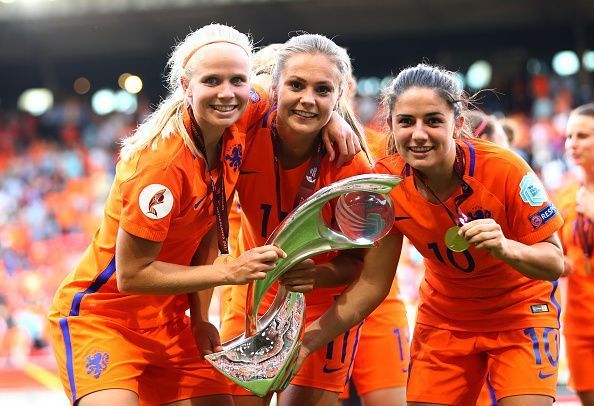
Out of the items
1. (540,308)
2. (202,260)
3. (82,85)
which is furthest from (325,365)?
(82,85)

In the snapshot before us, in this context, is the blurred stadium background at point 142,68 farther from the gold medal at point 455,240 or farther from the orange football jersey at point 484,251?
the gold medal at point 455,240

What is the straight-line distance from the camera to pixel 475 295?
3473mm

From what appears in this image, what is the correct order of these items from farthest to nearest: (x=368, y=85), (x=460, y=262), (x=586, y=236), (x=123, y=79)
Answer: (x=123, y=79), (x=368, y=85), (x=586, y=236), (x=460, y=262)

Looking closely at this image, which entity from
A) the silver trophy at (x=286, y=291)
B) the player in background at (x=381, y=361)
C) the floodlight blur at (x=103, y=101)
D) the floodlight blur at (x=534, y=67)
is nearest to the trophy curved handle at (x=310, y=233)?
the silver trophy at (x=286, y=291)

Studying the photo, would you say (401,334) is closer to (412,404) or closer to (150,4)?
(412,404)

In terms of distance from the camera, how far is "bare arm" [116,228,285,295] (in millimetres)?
3006

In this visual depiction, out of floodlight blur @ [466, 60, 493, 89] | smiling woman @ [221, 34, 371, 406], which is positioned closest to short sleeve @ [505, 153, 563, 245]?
smiling woman @ [221, 34, 371, 406]

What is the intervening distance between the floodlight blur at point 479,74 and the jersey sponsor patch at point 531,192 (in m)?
13.0

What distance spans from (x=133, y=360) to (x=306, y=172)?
3.22ft

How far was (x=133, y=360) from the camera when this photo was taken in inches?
130

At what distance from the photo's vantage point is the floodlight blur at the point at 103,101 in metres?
18.0

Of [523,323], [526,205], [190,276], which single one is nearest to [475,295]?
[523,323]

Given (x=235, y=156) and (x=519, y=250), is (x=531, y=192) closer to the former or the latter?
(x=519, y=250)

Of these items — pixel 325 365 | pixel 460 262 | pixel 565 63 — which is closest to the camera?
pixel 460 262
